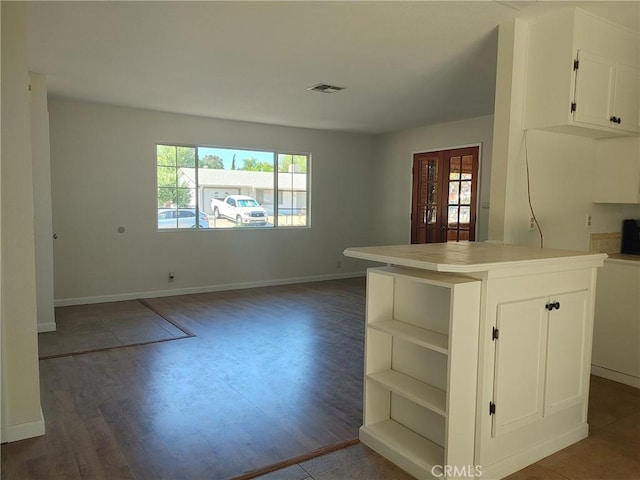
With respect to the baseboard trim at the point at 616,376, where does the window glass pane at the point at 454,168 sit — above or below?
above

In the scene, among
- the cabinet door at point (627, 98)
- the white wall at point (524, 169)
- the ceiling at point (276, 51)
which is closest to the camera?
the ceiling at point (276, 51)

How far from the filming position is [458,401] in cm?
202

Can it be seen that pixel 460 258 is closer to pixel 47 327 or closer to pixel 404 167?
pixel 47 327

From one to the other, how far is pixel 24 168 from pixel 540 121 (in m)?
3.11

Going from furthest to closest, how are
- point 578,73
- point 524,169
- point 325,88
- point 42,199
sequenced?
point 325,88
point 42,199
point 524,169
point 578,73

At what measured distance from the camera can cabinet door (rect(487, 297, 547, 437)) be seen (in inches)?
81.9

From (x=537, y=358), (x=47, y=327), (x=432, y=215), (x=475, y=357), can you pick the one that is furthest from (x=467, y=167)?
(x=47, y=327)

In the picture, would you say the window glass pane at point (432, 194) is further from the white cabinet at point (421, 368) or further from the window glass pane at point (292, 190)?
the white cabinet at point (421, 368)

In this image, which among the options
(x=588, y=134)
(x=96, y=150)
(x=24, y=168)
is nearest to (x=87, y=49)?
(x=24, y=168)

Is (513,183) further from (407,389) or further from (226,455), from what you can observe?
(226,455)

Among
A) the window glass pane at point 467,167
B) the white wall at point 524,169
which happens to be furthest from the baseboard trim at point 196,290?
the white wall at point 524,169

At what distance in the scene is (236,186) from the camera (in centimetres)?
674

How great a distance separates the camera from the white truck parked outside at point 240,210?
21.8 feet

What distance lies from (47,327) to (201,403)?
255 cm
